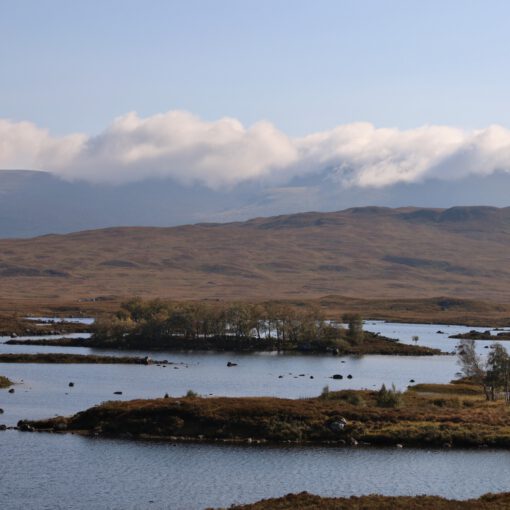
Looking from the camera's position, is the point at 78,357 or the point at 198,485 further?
the point at 78,357

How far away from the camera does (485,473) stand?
191 ft

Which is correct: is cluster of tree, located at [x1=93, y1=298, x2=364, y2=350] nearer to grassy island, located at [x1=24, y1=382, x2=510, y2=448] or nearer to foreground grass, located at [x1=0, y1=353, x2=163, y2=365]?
foreground grass, located at [x1=0, y1=353, x2=163, y2=365]

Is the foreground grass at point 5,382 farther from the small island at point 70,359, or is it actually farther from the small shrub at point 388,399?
the small shrub at point 388,399

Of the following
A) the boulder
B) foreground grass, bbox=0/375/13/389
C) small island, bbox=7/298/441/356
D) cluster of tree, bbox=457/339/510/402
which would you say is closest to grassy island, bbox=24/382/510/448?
the boulder

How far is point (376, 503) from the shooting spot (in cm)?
4712

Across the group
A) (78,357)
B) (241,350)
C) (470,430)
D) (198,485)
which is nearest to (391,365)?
(241,350)

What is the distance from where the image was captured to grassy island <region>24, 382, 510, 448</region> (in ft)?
220

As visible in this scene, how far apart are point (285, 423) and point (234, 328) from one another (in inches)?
3579

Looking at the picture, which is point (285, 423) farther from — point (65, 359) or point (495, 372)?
point (65, 359)


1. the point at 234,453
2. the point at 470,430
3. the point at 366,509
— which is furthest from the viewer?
the point at 470,430

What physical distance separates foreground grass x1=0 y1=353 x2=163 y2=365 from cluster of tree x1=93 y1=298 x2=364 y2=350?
24985mm

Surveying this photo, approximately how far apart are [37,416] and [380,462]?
88.9 ft

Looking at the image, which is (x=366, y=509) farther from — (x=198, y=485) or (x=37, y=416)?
(x=37, y=416)

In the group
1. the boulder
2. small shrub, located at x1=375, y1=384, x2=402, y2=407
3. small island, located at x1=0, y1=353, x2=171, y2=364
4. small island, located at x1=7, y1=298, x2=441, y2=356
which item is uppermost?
small island, located at x1=7, y1=298, x2=441, y2=356
